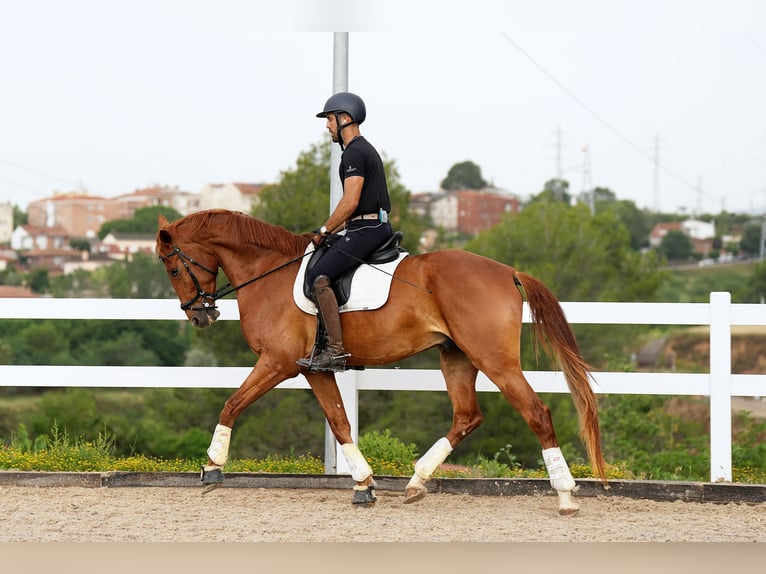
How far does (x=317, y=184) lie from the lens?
41.7 meters

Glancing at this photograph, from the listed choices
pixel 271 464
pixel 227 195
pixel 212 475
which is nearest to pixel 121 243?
pixel 227 195

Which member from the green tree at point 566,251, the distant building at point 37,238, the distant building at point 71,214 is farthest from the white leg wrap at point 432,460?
the distant building at point 71,214

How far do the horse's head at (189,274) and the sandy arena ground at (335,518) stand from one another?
1377 mm

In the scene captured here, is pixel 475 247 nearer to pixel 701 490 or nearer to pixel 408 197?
pixel 408 197

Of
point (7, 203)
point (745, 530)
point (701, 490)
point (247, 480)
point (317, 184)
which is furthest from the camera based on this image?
point (7, 203)

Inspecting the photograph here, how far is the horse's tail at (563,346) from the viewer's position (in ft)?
23.1

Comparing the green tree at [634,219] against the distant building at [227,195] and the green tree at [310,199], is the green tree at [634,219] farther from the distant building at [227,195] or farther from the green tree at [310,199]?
the green tree at [310,199]

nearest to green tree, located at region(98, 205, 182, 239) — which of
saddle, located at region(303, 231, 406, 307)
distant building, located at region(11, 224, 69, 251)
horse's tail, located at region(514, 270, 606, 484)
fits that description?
distant building, located at region(11, 224, 69, 251)

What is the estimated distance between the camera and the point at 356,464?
7367mm

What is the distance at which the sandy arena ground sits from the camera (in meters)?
6.16

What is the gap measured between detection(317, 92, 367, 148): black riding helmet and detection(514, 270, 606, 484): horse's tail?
1616mm

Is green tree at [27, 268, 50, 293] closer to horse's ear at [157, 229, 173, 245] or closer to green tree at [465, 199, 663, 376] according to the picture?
green tree at [465, 199, 663, 376]

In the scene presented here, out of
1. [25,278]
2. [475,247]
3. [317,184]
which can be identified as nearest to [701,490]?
[317,184]

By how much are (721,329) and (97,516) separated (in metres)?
4.90
